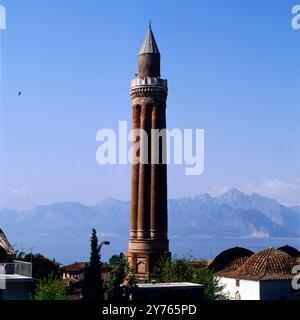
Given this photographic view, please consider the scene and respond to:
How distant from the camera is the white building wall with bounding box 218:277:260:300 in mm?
49125

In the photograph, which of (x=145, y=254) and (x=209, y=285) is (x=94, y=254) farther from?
(x=145, y=254)

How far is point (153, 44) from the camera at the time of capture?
67.5 meters

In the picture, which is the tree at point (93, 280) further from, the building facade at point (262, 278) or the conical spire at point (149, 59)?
the conical spire at point (149, 59)

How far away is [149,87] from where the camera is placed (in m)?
65.9

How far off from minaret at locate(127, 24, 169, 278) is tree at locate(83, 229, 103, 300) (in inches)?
1106

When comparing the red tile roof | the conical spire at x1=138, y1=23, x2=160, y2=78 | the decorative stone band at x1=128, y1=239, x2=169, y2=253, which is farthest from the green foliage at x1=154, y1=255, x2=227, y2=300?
the conical spire at x1=138, y1=23, x2=160, y2=78

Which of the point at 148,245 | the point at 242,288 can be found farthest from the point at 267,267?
the point at 148,245

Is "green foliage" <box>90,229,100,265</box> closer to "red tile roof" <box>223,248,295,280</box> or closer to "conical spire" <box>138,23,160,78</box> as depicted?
"red tile roof" <box>223,248,295,280</box>

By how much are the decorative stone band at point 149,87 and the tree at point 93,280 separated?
31.9m

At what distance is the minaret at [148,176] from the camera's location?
64.4m

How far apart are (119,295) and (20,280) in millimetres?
6839

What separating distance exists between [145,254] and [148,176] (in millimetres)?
8080

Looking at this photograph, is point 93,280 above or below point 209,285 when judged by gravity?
above
